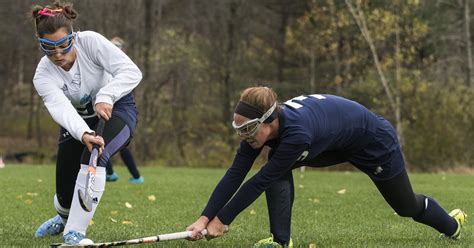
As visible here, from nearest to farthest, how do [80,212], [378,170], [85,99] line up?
[80,212] → [378,170] → [85,99]

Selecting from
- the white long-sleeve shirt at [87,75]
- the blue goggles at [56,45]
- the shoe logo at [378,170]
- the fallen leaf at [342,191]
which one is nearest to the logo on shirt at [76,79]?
the white long-sleeve shirt at [87,75]

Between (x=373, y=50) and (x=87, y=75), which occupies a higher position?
(x=87, y=75)

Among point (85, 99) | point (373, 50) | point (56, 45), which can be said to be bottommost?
point (373, 50)

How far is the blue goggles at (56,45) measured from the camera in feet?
17.2

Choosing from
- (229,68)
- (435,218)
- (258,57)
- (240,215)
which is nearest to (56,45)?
(435,218)

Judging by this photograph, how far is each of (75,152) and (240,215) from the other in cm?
320

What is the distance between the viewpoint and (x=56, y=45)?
207 inches

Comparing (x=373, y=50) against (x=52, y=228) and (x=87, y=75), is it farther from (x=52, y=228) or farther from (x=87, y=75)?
(x=87, y=75)

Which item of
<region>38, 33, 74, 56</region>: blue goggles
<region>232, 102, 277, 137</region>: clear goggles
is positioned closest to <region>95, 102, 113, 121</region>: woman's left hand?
<region>38, 33, 74, 56</region>: blue goggles

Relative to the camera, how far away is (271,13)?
108 feet

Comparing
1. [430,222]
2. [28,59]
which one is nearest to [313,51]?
[28,59]

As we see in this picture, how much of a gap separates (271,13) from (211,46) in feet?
10.5

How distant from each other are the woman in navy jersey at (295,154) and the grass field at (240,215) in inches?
21.0

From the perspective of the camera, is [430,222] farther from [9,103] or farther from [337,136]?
[9,103]
